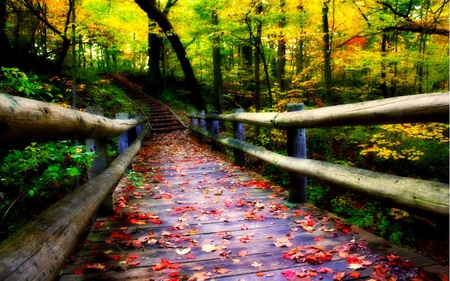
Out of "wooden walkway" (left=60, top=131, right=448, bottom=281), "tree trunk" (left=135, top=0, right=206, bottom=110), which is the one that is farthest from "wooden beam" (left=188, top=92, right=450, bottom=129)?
"tree trunk" (left=135, top=0, right=206, bottom=110)

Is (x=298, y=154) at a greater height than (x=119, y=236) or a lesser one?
greater

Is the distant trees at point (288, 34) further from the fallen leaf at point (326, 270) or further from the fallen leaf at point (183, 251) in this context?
the fallen leaf at point (183, 251)

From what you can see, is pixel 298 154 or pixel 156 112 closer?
pixel 298 154

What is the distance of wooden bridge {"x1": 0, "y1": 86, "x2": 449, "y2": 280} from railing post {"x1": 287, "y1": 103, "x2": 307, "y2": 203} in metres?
0.01

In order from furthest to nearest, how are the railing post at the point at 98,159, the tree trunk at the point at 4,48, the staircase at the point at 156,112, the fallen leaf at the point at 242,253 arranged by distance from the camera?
the staircase at the point at 156,112 → the tree trunk at the point at 4,48 → the railing post at the point at 98,159 → the fallen leaf at the point at 242,253

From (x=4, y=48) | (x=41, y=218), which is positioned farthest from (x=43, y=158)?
(x=4, y=48)

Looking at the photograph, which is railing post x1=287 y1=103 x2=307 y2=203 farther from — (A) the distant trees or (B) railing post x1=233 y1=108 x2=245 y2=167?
(A) the distant trees

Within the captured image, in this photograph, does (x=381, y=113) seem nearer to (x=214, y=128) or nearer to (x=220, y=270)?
(x=220, y=270)

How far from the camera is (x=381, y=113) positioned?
1929 millimetres

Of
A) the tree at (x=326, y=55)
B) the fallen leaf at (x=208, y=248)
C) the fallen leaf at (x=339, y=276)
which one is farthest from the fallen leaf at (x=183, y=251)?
the tree at (x=326, y=55)

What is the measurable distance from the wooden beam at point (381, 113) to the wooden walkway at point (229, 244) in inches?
37.7

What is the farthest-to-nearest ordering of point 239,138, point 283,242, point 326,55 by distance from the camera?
point 326,55
point 239,138
point 283,242

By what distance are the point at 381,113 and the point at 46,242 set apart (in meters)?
2.04

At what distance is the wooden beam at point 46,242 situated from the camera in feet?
3.50
